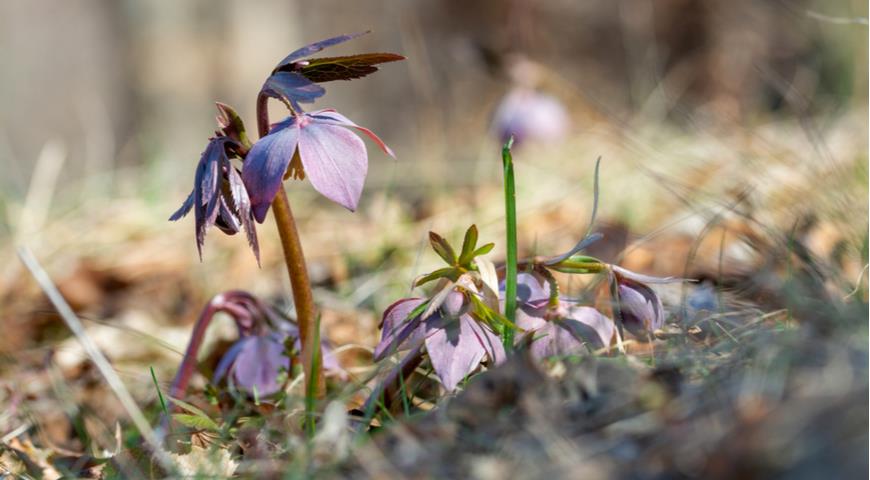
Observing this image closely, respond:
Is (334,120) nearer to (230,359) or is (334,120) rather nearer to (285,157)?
(285,157)

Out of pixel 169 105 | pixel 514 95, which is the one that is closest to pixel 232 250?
pixel 514 95

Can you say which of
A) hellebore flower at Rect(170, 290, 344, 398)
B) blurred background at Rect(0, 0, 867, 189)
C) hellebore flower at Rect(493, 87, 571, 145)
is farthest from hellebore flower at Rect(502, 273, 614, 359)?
blurred background at Rect(0, 0, 867, 189)

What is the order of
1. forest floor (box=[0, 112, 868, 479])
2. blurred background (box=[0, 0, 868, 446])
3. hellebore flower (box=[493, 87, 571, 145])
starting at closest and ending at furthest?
1. forest floor (box=[0, 112, 868, 479])
2. blurred background (box=[0, 0, 868, 446])
3. hellebore flower (box=[493, 87, 571, 145])

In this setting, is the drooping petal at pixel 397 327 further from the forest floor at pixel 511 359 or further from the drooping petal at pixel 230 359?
the drooping petal at pixel 230 359

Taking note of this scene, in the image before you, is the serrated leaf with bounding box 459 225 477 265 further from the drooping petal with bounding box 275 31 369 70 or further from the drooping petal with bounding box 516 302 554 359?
the drooping petal with bounding box 275 31 369 70

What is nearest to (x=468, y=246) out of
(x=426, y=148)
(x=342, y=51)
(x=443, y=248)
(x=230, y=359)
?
(x=443, y=248)
